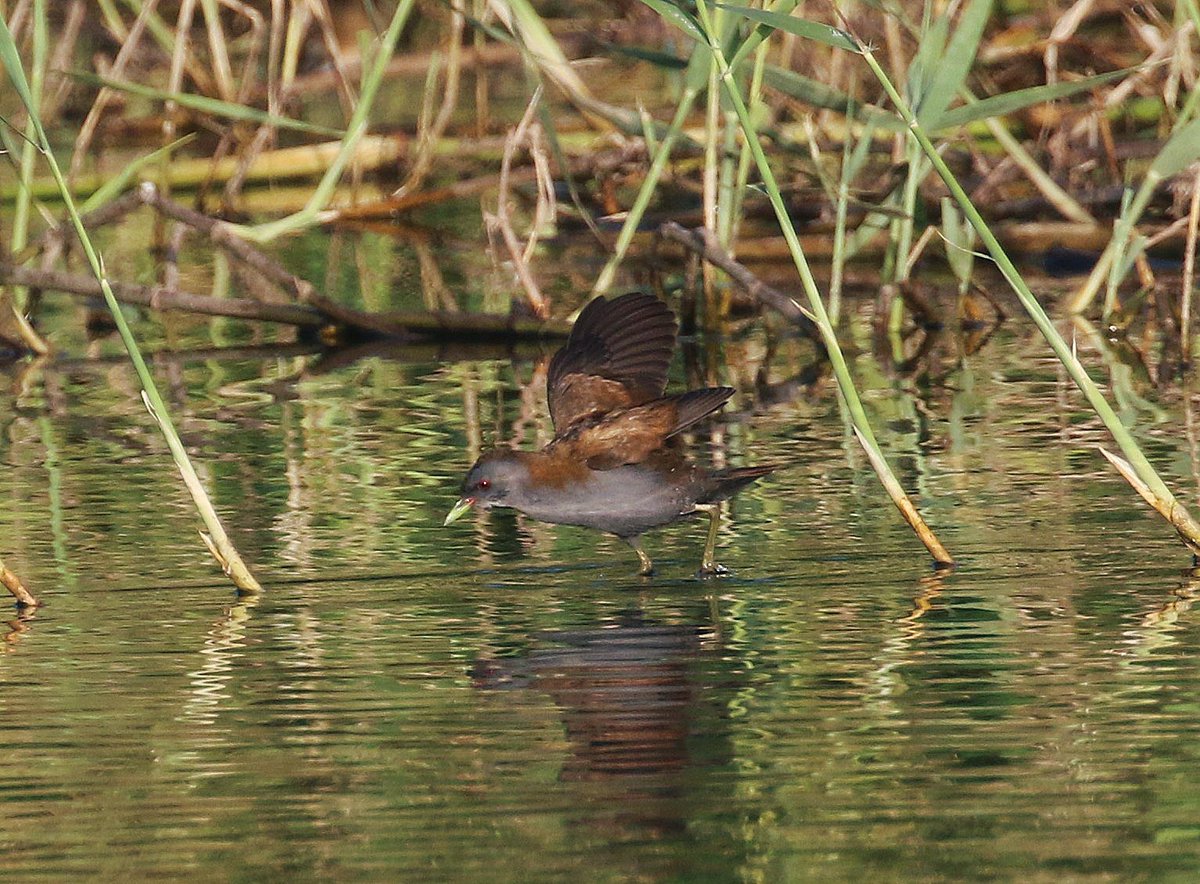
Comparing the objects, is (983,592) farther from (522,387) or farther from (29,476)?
(522,387)

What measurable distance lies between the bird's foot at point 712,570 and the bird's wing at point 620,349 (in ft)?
2.27

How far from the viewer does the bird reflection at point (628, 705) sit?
12.4 ft

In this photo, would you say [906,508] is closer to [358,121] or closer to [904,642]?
[904,642]

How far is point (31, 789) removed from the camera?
3.94 meters

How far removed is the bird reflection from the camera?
148 inches

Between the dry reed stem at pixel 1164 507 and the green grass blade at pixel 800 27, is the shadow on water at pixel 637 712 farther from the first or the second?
the green grass blade at pixel 800 27

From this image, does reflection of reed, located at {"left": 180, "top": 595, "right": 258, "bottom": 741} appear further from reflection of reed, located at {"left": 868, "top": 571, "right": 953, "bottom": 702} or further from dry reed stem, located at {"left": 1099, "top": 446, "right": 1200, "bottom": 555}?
dry reed stem, located at {"left": 1099, "top": 446, "right": 1200, "bottom": 555}

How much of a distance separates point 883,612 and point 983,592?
296 mm

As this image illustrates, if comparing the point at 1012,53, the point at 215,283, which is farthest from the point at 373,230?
the point at 1012,53

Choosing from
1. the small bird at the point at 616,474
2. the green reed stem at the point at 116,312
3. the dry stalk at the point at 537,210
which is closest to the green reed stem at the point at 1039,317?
the small bird at the point at 616,474

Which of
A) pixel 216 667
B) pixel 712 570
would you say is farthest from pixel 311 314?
pixel 216 667

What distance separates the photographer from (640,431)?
5.73 m

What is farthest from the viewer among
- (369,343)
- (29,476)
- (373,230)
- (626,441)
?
(373,230)

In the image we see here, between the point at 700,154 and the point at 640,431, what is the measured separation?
6.38 metres
